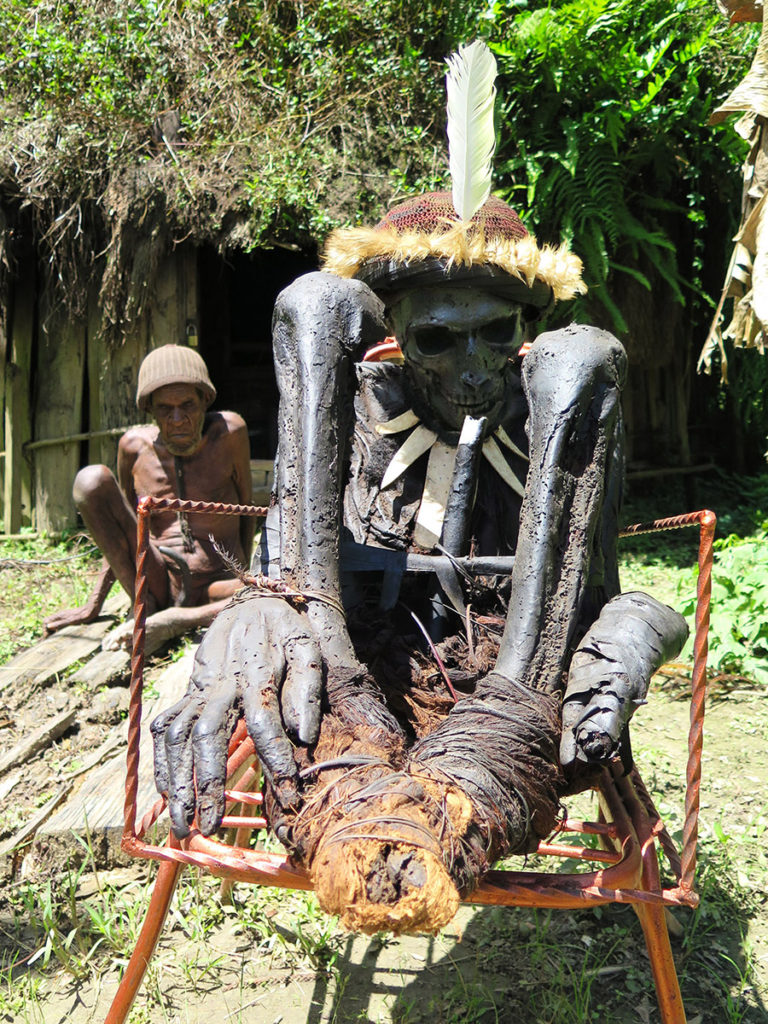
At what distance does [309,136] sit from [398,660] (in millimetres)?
4654

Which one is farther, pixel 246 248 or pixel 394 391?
pixel 246 248

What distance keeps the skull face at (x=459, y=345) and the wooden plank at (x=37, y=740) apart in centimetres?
222

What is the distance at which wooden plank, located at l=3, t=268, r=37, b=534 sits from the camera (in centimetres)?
673

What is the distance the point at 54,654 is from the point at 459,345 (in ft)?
10.2

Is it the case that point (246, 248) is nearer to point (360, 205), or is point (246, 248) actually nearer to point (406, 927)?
point (360, 205)

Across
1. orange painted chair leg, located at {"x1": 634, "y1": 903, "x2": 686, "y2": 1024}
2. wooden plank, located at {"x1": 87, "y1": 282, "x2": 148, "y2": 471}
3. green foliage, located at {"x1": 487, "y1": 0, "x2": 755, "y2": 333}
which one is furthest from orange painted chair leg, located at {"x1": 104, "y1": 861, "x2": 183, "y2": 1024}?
wooden plank, located at {"x1": 87, "y1": 282, "x2": 148, "y2": 471}

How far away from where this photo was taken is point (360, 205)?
5.43 meters

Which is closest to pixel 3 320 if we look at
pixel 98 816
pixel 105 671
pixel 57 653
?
pixel 57 653

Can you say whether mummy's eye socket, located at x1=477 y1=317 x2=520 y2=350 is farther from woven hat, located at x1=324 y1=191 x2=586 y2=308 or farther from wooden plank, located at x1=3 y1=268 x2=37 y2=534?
wooden plank, located at x1=3 y1=268 x2=37 y2=534

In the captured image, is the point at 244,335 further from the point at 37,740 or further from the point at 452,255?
the point at 452,255

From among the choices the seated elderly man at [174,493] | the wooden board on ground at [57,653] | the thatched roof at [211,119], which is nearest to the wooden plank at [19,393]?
the thatched roof at [211,119]

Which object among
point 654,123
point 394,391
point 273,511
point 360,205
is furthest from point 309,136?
point 273,511

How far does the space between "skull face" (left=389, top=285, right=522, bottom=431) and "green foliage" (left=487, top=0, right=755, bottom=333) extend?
348cm

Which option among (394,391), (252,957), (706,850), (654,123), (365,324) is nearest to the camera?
(365,324)
